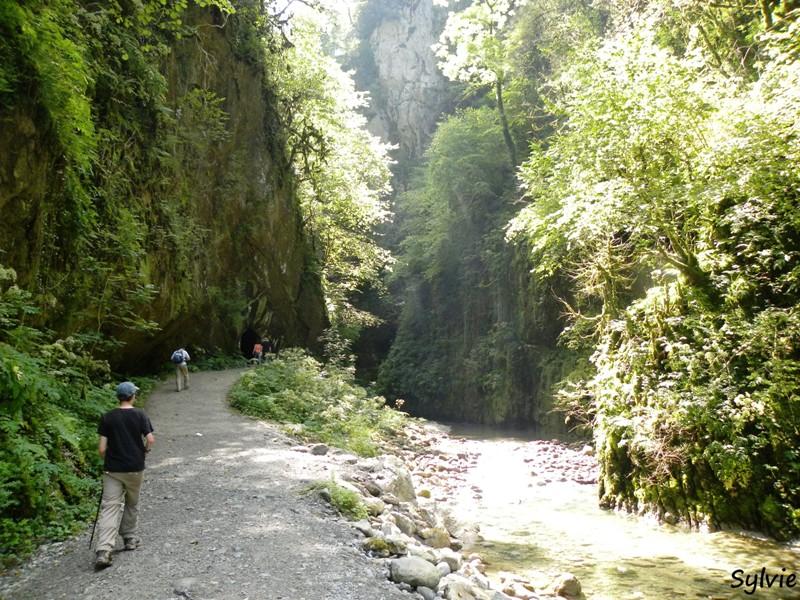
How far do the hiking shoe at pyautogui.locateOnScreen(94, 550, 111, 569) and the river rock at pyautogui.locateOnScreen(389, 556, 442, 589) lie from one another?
8.03 ft

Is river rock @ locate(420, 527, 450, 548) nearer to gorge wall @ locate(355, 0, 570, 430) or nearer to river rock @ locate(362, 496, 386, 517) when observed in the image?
river rock @ locate(362, 496, 386, 517)

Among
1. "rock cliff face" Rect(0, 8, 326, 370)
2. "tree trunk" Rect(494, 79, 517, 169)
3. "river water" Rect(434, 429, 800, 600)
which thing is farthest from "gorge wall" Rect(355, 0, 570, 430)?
"river water" Rect(434, 429, 800, 600)

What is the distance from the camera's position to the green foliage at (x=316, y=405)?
11.7 m

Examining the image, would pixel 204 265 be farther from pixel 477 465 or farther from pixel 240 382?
pixel 477 465

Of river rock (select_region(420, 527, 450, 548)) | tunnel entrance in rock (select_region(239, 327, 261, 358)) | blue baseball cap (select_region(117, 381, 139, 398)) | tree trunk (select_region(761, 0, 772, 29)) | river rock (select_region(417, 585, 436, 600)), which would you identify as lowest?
river rock (select_region(420, 527, 450, 548))

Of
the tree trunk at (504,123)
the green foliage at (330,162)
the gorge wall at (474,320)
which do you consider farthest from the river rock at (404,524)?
the tree trunk at (504,123)

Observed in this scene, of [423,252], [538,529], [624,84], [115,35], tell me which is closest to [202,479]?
[538,529]

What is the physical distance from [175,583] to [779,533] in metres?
7.83

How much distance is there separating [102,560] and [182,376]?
1043cm

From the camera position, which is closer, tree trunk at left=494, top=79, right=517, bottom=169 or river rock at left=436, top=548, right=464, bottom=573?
river rock at left=436, top=548, right=464, bottom=573

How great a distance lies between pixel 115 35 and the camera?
10.3m

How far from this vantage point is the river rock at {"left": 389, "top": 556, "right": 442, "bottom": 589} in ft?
15.9

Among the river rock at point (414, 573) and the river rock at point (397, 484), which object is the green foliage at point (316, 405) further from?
the river rock at point (414, 573)

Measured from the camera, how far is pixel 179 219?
1435 centimetres
